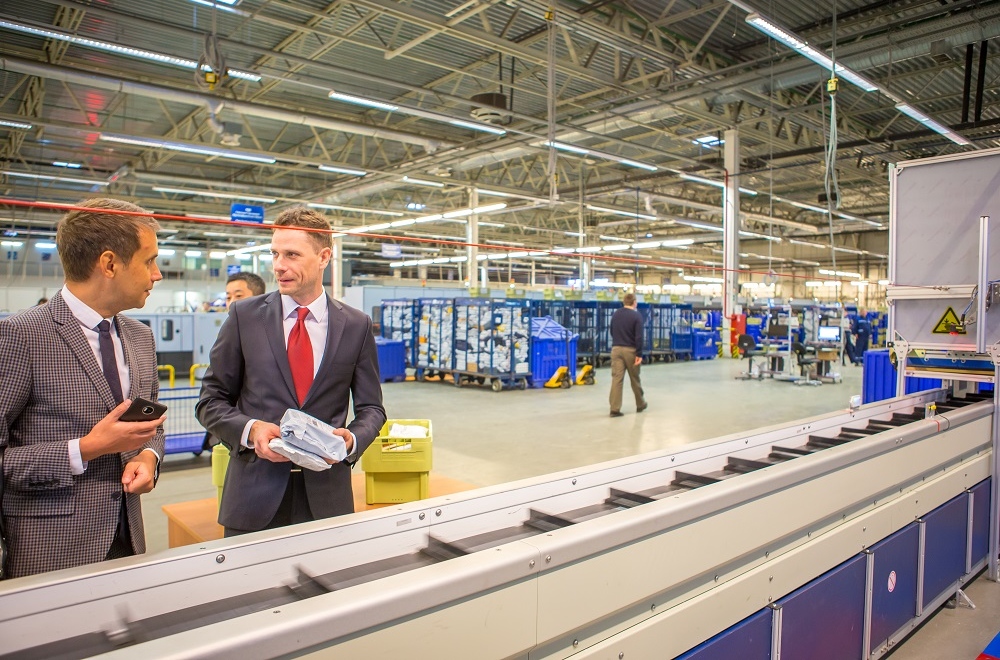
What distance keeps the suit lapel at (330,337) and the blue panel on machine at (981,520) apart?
3474 millimetres

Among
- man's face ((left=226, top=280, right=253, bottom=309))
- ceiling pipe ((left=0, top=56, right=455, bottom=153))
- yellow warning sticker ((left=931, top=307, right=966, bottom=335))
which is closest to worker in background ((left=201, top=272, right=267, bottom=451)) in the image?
man's face ((left=226, top=280, right=253, bottom=309))

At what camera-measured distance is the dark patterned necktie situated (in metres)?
1.44

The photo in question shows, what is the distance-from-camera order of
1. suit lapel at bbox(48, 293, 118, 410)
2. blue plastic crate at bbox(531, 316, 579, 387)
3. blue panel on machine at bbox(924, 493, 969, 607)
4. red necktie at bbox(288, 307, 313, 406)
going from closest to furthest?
suit lapel at bbox(48, 293, 118, 410), red necktie at bbox(288, 307, 313, 406), blue panel on machine at bbox(924, 493, 969, 607), blue plastic crate at bbox(531, 316, 579, 387)

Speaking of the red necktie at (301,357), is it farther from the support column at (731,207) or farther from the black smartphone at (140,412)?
the support column at (731,207)

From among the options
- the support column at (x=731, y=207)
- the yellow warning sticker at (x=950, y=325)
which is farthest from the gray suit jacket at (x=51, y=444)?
the support column at (x=731, y=207)

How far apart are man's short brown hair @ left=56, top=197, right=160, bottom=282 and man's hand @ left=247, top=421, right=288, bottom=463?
496mm

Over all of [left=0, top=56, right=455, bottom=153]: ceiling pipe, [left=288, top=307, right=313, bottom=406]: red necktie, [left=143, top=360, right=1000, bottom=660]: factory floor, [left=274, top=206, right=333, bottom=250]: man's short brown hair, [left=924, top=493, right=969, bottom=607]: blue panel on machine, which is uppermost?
[left=0, top=56, right=455, bottom=153]: ceiling pipe

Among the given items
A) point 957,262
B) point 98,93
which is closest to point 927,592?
point 957,262

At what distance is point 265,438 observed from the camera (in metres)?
1.50

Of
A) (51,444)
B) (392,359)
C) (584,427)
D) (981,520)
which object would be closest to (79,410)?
(51,444)

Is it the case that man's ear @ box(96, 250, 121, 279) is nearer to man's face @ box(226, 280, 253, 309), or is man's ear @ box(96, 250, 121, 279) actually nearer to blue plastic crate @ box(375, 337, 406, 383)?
man's face @ box(226, 280, 253, 309)

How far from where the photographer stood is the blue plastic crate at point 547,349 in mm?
11695

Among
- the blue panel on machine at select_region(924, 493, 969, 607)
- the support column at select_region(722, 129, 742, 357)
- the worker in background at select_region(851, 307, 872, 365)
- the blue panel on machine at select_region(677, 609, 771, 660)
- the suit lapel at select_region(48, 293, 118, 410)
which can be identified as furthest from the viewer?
the worker in background at select_region(851, 307, 872, 365)

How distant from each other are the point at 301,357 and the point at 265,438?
336 millimetres
